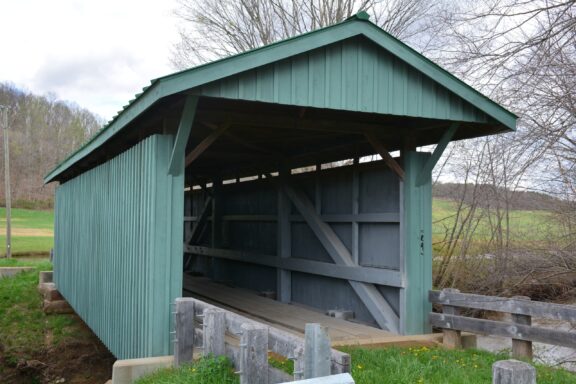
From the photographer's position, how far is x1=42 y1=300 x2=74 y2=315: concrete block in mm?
12477

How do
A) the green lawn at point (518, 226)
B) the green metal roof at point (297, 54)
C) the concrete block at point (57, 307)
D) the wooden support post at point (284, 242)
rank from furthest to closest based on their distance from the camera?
the concrete block at point (57, 307) < the green lawn at point (518, 226) < the wooden support post at point (284, 242) < the green metal roof at point (297, 54)

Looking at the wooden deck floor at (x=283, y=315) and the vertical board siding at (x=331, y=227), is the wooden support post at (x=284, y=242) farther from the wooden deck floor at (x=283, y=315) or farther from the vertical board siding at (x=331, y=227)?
the wooden deck floor at (x=283, y=315)

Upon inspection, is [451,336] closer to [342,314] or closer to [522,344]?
[522,344]

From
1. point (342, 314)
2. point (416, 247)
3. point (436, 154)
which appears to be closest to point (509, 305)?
point (416, 247)

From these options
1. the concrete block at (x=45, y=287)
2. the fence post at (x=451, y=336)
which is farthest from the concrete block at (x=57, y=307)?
the fence post at (x=451, y=336)

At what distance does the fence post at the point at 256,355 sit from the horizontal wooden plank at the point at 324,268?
10.8ft

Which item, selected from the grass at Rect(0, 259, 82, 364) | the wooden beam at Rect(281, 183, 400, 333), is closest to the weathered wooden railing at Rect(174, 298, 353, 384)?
the wooden beam at Rect(281, 183, 400, 333)

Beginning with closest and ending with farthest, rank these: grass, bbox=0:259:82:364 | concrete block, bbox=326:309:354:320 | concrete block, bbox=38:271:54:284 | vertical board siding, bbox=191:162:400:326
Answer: vertical board siding, bbox=191:162:400:326
concrete block, bbox=326:309:354:320
grass, bbox=0:259:82:364
concrete block, bbox=38:271:54:284

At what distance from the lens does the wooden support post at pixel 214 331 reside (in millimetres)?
4832

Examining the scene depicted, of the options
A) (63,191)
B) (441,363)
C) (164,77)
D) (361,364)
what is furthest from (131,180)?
(63,191)

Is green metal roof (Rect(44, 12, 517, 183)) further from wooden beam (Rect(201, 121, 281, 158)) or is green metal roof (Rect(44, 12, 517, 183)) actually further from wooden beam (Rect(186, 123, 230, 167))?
wooden beam (Rect(201, 121, 281, 158))

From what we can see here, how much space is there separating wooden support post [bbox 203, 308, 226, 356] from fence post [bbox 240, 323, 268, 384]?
2.46 feet

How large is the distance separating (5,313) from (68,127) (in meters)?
46.8

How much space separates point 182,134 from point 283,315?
3.50 meters
